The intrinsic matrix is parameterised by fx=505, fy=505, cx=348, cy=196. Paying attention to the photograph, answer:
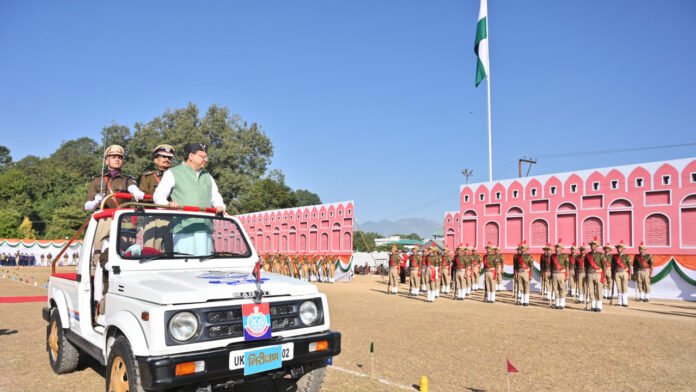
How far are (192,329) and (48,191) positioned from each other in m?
88.7

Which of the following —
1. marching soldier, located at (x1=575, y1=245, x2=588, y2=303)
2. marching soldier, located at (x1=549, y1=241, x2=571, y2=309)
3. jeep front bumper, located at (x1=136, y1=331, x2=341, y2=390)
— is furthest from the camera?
marching soldier, located at (x1=575, y1=245, x2=588, y2=303)

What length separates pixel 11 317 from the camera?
11.9 m

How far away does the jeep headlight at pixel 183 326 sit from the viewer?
3.74 metres

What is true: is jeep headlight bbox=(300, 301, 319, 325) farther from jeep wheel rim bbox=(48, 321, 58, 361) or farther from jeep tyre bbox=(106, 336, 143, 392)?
jeep wheel rim bbox=(48, 321, 58, 361)

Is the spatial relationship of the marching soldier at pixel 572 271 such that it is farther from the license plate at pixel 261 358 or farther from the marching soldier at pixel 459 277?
the license plate at pixel 261 358

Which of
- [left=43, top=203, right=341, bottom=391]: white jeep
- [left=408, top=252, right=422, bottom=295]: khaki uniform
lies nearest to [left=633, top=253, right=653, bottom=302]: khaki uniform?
[left=408, top=252, right=422, bottom=295]: khaki uniform

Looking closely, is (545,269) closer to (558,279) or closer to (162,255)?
(558,279)

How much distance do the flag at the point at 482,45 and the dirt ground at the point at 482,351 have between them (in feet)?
58.4

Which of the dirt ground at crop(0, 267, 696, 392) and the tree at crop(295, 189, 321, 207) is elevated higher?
the tree at crop(295, 189, 321, 207)

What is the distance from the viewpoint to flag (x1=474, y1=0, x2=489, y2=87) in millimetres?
28891

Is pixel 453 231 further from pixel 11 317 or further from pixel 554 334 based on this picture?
pixel 11 317

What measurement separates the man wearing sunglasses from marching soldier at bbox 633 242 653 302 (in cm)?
1748

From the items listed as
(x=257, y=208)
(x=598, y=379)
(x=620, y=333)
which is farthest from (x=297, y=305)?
(x=257, y=208)

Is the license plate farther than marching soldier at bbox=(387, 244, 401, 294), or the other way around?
marching soldier at bbox=(387, 244, 401, 294)
